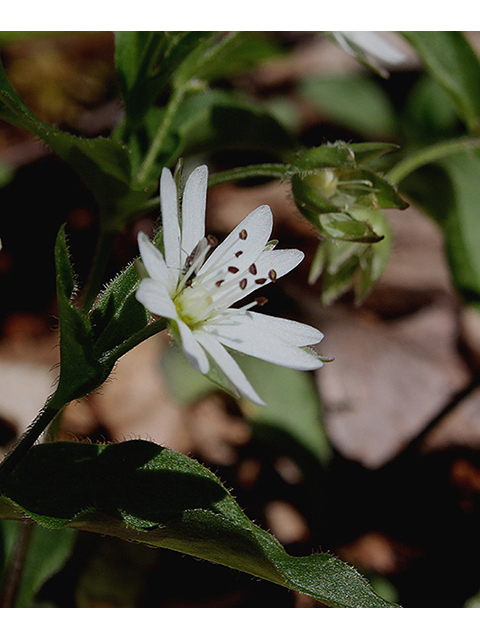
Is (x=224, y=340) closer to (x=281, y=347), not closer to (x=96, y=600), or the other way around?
(x=281, y=347)

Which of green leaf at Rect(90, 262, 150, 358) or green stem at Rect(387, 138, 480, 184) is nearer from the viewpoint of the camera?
green leaf at Rect(90, 262, 150, 358)

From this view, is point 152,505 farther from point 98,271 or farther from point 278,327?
point 98,271

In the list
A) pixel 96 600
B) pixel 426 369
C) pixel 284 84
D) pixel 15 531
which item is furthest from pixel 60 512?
pixel 284 84

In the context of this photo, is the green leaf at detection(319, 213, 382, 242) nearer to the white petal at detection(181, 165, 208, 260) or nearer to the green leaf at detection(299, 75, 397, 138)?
the white petal at detection(181, 165, 208, 260)

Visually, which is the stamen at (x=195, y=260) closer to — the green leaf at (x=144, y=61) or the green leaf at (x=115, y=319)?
the green leaf at (x=115, y=319)

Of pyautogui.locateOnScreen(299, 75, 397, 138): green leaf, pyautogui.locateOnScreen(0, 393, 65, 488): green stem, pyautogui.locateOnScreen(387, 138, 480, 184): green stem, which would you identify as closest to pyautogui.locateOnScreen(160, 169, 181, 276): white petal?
pyautogui.locateOnScreen(0, 393, 65, 488): green stem

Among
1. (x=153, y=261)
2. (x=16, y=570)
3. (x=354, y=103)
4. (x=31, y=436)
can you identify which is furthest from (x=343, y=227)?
(x=354, y=103)

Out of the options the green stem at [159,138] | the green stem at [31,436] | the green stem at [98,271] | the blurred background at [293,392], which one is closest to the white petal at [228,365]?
the green stem at [31,436]
